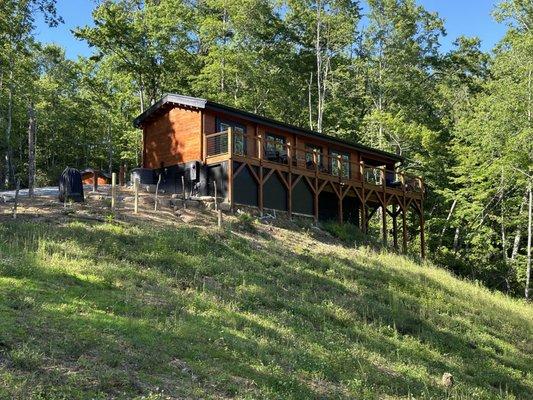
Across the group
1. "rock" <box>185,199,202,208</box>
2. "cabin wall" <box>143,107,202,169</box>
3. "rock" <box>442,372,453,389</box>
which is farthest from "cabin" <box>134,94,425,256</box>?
→ "rock" <box>442,372,453,389</box>

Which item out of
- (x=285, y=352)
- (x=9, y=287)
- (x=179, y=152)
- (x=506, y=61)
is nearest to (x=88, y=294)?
(x=9, y=287)

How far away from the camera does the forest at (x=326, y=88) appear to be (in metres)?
32.6

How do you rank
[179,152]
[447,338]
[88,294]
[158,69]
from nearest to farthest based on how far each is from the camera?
[88,294], [447,338], [179,152], [158,69]

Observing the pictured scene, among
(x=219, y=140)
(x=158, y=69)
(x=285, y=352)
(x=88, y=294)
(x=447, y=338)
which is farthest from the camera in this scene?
(x=158, y=69)

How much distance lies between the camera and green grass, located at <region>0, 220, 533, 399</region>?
7.72 meters

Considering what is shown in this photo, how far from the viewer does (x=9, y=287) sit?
10.1 m

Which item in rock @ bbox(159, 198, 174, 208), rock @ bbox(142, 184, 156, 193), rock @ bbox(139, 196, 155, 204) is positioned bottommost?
rock @ bbox(159, 198, 174, 208)

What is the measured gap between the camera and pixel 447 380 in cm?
1030

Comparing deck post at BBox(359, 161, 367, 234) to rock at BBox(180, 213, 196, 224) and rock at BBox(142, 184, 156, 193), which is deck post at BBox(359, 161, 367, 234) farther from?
rock at BBox(180, 213, 196, 224)

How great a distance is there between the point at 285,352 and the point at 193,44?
34991 millimetres

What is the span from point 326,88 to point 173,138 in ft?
62.6

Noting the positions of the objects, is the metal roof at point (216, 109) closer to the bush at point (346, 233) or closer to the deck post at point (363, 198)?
the deck post at point (363, 198)

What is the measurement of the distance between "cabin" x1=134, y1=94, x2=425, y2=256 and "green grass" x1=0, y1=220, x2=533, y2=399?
16.9 ft

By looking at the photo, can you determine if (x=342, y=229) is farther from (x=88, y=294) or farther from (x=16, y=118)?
(x=16, y=118)
